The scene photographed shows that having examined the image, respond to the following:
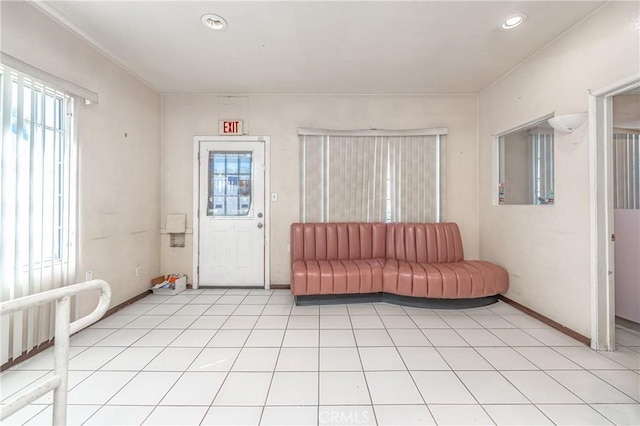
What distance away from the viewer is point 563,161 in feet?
8.53

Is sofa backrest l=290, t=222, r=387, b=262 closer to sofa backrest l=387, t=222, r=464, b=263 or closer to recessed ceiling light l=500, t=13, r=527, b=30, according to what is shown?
sofa backrest l=387, t=222, r=464, b=263

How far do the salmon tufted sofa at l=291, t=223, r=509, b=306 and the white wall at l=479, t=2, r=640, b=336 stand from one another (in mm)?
430

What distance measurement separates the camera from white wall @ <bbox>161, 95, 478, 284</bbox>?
396 cm

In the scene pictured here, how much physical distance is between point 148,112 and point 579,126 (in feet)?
15.9

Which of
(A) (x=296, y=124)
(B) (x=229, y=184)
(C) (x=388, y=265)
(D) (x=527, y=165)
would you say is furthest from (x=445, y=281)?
(B) (x=229, y=184)

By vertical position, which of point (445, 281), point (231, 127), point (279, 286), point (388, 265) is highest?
point (231, 127)

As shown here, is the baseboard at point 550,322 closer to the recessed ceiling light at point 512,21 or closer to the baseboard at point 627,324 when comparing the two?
the baseboard at point 627,324

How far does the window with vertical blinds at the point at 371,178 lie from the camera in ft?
12.8

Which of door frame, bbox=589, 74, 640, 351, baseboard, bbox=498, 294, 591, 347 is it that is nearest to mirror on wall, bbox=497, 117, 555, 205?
door frame, bbox=589, 74, 640, 351

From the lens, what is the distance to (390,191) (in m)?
3.93

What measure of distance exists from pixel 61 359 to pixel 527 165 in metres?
4.30

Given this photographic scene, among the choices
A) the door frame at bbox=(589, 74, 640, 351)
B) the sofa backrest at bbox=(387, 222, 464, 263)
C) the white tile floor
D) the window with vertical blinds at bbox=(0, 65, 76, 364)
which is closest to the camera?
the white tile floor

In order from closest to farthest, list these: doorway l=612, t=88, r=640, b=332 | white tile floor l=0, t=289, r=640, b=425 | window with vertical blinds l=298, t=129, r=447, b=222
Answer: white tile floor l=0, t=289, r=640, b=425, doorway l=612, t=88, r=640, b=332, window with vertical blinds l=298, t=129, r=447, b=222

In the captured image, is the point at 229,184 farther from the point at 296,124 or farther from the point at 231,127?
the point at 296,124
